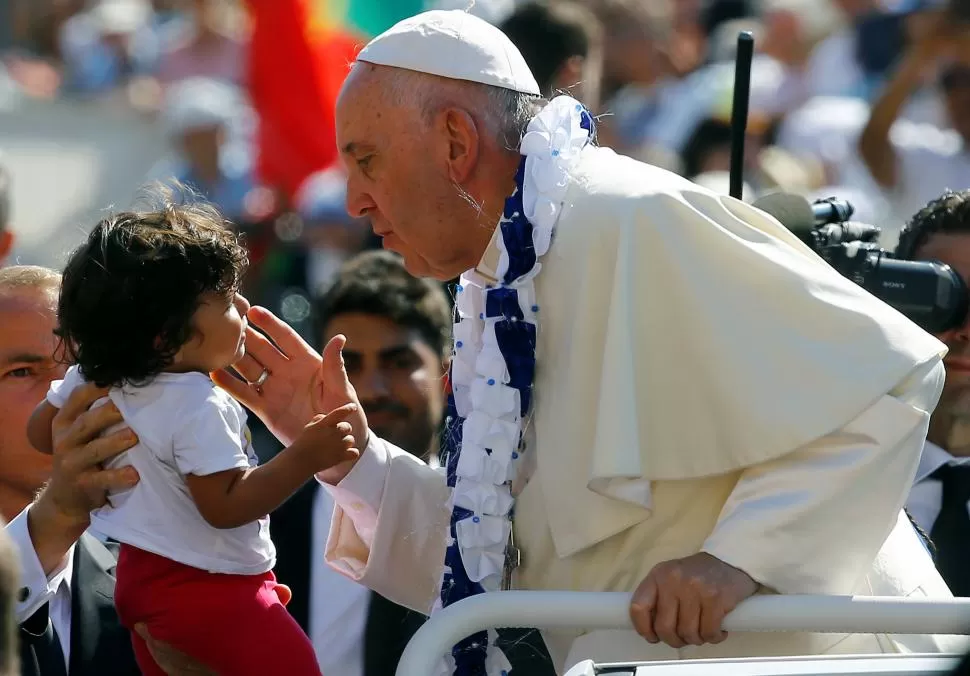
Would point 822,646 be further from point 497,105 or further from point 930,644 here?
point 497,105

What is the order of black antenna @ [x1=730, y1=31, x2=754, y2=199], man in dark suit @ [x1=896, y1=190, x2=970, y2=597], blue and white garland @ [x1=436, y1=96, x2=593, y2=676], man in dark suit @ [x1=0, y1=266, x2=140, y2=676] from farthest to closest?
man in dark suit @ [x1=896, y1=190, x2=970, y2=597], black antenna @ [x1=730, y1=31, x2=754, y2=199], man in dark suit @ [x1=0, y1=266, x2=140, y2=676], blue and white garland @ [x1=436, y1=96, x2=593, y2=676]

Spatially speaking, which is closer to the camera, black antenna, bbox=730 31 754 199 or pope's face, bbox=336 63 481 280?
pope's face, bbox=336 63 481 280

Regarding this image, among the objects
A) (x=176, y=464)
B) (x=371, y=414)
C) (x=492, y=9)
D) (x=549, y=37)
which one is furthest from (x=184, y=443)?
(x=492, y=9)

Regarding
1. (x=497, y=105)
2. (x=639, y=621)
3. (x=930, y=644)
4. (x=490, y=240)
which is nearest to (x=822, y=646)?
(x=930, y=644)

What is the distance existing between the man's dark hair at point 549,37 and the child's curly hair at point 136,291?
109 inches

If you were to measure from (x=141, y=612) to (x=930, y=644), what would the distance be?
1.63 m

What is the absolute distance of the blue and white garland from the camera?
138 inches

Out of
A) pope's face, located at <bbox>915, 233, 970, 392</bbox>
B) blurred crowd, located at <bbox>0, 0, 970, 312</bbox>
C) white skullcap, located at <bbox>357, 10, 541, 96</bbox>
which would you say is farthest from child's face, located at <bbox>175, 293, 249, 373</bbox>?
blurred crowd, located at <bbox>0, 0, 970, 312</bbox>

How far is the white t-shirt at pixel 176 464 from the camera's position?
3.41m

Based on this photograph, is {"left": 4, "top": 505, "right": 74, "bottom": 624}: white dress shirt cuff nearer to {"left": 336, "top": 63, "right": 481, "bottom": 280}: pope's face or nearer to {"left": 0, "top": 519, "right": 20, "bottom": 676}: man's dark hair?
{"left": 336, "top": 63, "right": 481, "bottom": 280}: pope's face

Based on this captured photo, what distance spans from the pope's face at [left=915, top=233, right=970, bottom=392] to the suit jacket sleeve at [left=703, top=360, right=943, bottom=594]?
1.18 metres

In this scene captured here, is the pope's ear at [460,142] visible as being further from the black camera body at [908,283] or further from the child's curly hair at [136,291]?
the black camera body at [908,283]

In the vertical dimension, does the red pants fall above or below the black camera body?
below

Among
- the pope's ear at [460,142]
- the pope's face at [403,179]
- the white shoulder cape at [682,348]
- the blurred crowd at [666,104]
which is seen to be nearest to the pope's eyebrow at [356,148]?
the pope's face at [403,179]
